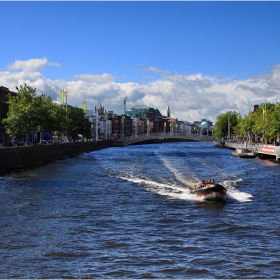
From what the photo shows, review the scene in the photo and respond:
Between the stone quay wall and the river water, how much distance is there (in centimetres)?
1682

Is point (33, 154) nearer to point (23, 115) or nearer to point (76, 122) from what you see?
point (23, 115)

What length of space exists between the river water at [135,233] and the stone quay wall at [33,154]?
16.8m

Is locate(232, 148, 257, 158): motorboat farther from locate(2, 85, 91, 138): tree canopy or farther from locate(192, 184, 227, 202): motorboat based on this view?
locate(192, 184, 227, 202): motorboat

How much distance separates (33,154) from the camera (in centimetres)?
7600

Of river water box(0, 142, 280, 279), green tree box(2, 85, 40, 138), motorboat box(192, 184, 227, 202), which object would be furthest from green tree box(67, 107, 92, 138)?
motorboat box(192, 184, 227, 202)

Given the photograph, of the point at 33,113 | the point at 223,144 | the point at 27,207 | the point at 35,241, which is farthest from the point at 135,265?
the point at 223,144

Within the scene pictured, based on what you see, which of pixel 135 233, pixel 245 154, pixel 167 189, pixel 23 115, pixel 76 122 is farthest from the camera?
pixel 76 122

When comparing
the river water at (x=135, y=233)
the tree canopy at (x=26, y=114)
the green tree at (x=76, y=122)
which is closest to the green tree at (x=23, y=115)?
the tree canopy at (x=26, y=114)

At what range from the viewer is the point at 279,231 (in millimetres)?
26281

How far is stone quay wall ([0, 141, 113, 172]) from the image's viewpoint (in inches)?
2425

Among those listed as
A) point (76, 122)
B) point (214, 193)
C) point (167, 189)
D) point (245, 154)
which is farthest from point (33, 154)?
point (76, 122)

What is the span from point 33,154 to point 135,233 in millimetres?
52905

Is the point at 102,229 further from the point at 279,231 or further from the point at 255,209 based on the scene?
the point at 255,209

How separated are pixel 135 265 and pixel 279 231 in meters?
9.68
